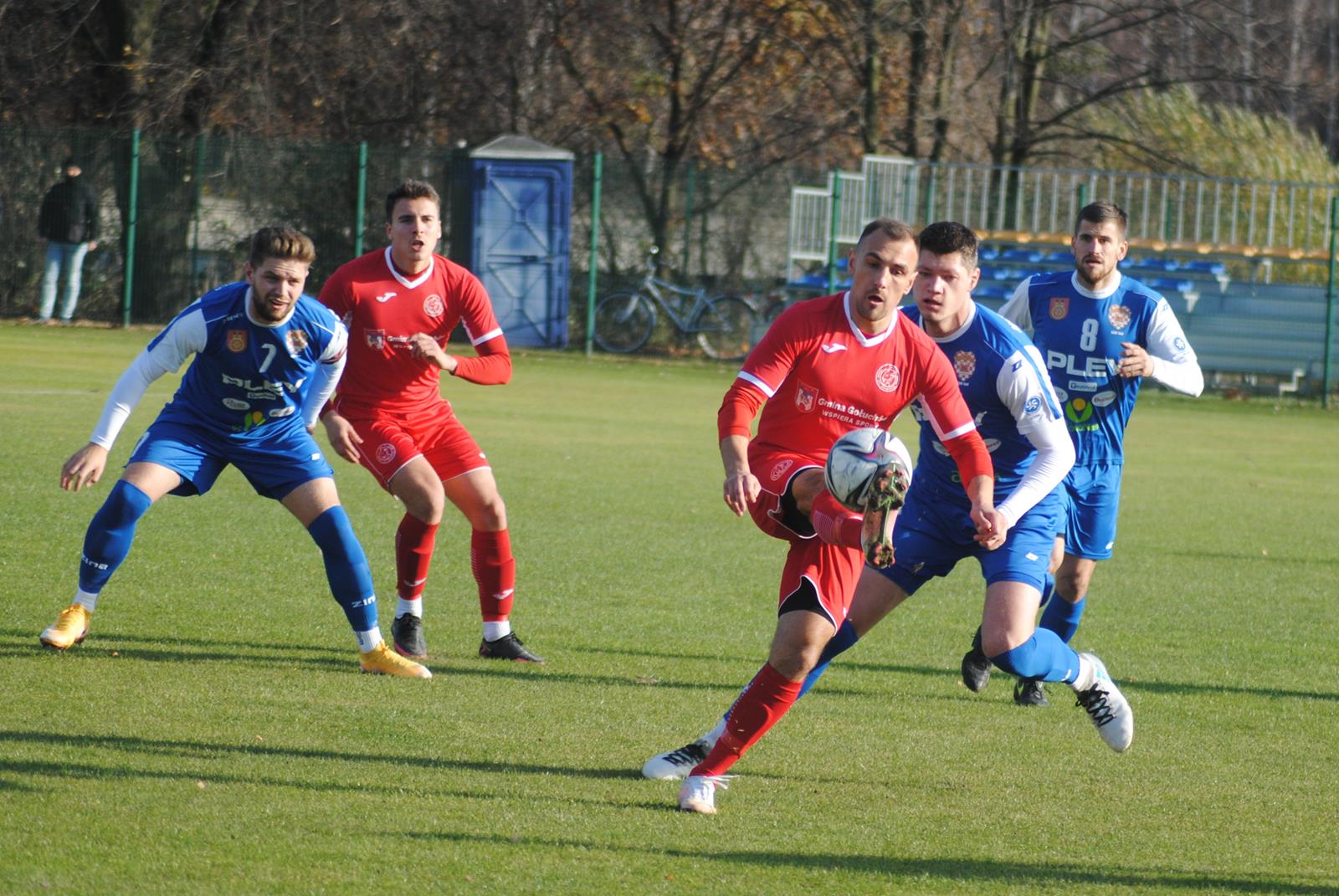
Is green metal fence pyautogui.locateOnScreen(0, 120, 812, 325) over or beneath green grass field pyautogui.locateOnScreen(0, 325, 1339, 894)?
over

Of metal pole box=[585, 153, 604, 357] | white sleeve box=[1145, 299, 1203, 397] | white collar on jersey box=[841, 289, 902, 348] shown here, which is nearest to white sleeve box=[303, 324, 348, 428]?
white collar on jersey box=[841, 289, 902, 348]

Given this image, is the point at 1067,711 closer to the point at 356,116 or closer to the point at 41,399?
the point at 41,399

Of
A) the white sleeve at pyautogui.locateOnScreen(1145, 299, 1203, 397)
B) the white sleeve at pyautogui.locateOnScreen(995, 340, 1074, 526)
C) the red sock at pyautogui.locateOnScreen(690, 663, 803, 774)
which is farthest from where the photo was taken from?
the white sleeve at pyautogui.locateOnScreen(1145, 299, 1203, 397)

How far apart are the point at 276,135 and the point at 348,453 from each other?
19626mm

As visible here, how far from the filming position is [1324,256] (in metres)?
21.5

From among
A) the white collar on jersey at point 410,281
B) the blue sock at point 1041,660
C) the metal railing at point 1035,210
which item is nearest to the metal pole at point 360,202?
the metal railing at point 1035,210

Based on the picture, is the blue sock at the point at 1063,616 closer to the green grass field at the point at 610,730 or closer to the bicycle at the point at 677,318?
the green grass field at the point at 610,730

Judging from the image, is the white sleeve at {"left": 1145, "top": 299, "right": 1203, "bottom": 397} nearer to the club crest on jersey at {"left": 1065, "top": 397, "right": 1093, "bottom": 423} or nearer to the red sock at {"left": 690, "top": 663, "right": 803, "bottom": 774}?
the club crest on jersey at {"left": 1065, "top": 397, "right": 1093, "bottom": 423}

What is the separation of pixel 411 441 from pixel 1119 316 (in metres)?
3.02

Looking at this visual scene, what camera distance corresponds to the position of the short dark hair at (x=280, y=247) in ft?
19.6

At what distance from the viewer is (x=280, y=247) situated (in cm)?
597

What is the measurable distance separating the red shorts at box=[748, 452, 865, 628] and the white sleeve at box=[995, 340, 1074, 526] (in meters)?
0.64

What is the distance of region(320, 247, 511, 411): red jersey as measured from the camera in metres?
6.91

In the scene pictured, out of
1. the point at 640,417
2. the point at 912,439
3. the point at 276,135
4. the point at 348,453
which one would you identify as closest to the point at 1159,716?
the point at 348,453
